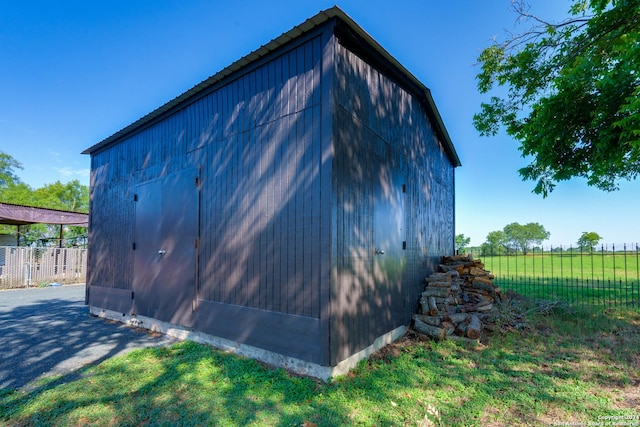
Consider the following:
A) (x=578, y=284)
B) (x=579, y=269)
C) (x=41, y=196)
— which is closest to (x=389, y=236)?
(x=578, y=284)

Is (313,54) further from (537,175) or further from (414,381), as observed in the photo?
(537,175)

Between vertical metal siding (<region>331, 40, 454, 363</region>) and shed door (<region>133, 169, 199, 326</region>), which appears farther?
shed door (<region>133, 169, 199, 326</region>)

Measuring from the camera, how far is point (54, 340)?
4.63 m

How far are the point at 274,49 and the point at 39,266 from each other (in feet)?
45.7

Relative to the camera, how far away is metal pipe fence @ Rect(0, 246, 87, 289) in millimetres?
Answer: 10719

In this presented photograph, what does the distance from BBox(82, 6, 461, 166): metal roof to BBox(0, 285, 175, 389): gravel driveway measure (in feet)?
12.9

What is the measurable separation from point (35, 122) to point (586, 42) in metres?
21.6

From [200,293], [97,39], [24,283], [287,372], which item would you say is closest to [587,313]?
A: [287,372]

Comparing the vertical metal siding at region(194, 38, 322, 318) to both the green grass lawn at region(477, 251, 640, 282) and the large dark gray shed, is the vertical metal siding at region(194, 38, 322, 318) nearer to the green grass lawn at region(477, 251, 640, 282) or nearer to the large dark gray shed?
the large dark gray shed

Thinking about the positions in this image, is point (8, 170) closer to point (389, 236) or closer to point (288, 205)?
point (288, 205)

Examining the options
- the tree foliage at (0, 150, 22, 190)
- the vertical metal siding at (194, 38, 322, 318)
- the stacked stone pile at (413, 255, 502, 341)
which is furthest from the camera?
the tree foliage at (0, 150, 22, 190)

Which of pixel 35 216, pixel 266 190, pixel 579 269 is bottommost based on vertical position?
pixel 579 269

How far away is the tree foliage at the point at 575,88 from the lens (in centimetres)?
411

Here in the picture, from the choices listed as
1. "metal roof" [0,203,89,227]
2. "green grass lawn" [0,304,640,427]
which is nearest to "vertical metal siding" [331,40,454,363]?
"green grass lawn" [0,304,640,427]
